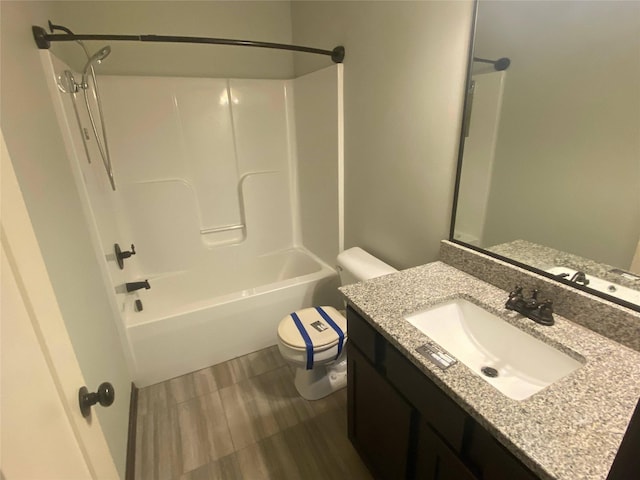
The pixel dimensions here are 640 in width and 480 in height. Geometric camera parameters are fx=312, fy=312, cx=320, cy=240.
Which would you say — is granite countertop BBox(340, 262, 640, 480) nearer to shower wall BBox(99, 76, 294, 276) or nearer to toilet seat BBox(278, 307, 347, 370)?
toilet seat BBox(278, 307, 347, 370)

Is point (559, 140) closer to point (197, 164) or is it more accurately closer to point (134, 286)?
point (197, 164)

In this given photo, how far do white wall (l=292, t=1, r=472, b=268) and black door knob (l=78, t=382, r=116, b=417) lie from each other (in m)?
1.38

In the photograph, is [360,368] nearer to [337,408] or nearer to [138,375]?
[337,408]

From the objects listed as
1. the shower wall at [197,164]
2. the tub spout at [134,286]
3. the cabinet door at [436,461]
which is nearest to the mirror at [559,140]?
the cabinet door at [436,461]

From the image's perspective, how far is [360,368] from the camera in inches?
48.9

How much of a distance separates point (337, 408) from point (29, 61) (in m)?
2.15

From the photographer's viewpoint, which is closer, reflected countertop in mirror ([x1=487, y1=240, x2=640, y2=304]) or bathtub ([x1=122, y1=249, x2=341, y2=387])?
reflected countertop in mirror ([x1=487, y1=240, x2=640, y2=304])

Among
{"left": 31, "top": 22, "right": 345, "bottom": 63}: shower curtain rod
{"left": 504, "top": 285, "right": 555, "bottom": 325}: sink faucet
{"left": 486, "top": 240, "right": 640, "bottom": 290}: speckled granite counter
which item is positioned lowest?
{"left": 504, "top": 285, "right": 555, "bottom": 325}: sink faucet

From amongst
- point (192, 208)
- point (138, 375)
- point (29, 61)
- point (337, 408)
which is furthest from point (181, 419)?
point (29, 61)

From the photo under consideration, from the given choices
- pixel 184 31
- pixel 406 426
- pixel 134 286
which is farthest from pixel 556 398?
pixel 184 31

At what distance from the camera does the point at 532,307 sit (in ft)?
3.41

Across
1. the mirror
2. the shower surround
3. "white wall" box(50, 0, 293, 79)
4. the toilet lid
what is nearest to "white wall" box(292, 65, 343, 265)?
the shower surround

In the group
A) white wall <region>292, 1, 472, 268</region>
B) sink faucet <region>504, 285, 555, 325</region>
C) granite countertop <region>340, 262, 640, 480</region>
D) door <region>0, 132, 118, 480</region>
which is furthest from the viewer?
white wall <region>292, 1, 472, 268</region>

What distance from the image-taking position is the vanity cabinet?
0.75m
